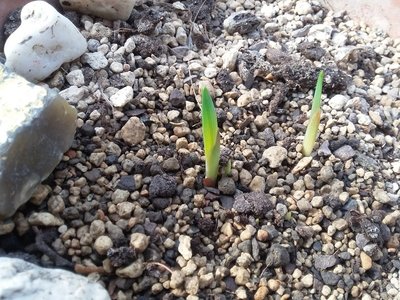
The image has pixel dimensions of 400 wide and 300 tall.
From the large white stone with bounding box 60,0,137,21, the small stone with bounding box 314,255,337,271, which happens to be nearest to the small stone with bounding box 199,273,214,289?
the small stone with bounding box 314,255,337,271

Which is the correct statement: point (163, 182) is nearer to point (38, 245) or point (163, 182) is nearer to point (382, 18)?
point (38, 245)

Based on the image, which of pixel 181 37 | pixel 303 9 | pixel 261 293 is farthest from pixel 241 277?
pixel 303 9

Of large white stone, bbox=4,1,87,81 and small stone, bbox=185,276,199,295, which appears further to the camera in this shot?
large white stone, bbox=4,1,87,81

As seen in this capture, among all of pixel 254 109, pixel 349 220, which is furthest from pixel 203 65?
pixel 349 220

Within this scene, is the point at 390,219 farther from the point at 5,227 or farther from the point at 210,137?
the point at 5,227

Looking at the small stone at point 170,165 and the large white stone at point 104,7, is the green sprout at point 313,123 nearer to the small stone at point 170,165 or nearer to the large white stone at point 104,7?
the small stone at point 170,165

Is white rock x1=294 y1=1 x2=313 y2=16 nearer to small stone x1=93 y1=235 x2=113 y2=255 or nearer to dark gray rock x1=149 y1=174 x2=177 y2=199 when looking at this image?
dark gray rock x1=149 y1=174 x2=177 y2=199
